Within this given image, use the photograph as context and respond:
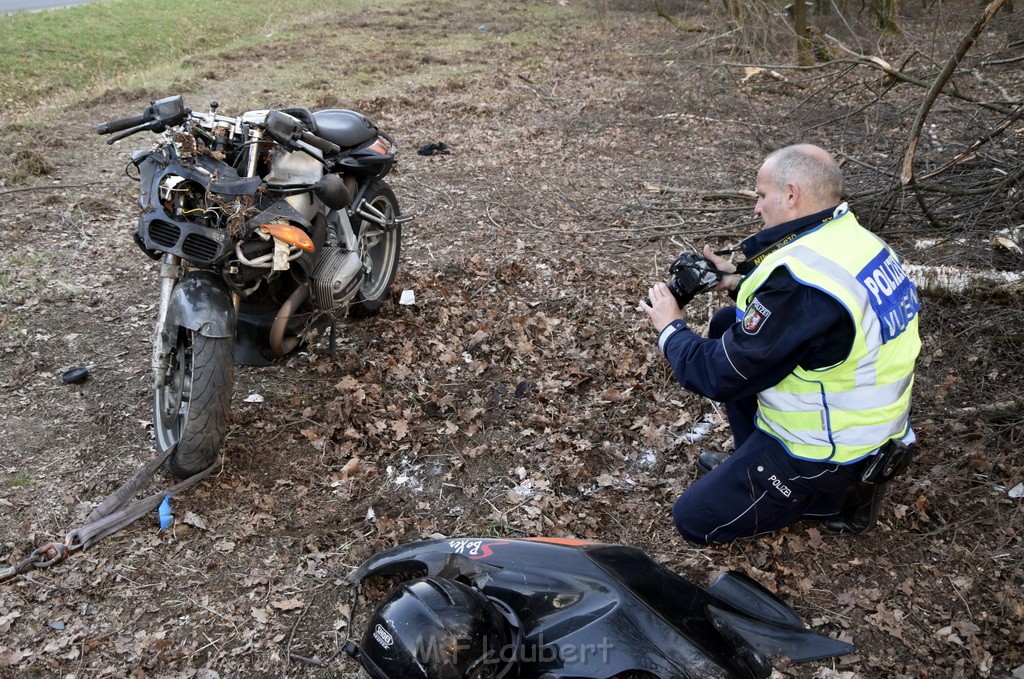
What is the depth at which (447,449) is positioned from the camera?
4.24 metres

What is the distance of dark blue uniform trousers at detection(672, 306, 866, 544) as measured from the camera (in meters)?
3.15

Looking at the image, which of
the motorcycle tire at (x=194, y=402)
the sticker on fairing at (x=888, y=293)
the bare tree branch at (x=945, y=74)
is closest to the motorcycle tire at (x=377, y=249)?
the motorcycle tire at (x=194, y=402)

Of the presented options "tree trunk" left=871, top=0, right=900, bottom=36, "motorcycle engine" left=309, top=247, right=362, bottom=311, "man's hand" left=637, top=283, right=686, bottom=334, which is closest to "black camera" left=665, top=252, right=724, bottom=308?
"man's hand" left=637, top=283, right=686, bottom=334

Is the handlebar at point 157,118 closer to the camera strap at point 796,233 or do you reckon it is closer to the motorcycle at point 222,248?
the motorcycle at point 222,248

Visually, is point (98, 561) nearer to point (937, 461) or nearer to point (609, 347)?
point (609, 347)

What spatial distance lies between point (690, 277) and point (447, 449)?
1.67 meters

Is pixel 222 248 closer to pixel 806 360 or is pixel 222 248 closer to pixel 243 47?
pixel 806 360

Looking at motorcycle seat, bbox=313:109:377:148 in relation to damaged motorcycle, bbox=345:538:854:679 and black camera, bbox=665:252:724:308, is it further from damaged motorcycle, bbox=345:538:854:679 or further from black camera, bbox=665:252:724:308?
damaged motorcycle, bbox=345:538:854:679

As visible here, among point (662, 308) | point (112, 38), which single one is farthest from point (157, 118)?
point (112, 38)

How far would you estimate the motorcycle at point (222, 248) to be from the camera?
11.8ft

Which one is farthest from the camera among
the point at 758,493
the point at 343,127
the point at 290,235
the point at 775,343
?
the point at 343,127

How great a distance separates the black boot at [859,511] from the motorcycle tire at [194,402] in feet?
9.41

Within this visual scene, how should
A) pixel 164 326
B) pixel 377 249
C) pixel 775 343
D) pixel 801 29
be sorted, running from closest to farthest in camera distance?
pixel 775 343 → pixel 164 326 → pixel 377 249 → pixel 801 29

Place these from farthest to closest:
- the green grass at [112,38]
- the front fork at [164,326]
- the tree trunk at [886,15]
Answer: the green grass at [112,38] → the tree trunk at [886,15] → the front fork at [164,326]
